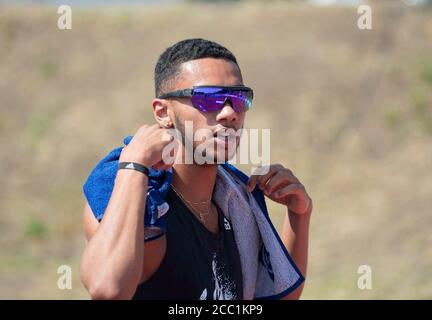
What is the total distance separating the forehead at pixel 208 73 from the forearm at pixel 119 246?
0.66 metres

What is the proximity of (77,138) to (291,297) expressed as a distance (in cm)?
1416

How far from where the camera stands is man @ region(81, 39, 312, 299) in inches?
104

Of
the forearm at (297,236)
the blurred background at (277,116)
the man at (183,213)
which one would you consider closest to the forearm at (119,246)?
the man at (183,213)

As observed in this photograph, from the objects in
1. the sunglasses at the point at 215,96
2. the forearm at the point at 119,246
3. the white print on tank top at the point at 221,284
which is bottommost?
the white print on tank top at the point at 221,284

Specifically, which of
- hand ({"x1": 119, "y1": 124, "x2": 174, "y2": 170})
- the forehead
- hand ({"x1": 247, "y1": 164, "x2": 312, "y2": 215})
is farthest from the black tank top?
the forehead

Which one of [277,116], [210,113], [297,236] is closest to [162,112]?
[210,113]

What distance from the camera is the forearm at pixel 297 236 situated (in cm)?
364

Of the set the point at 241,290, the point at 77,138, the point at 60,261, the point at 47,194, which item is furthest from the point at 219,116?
the point at 77,138

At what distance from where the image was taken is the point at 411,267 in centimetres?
1094

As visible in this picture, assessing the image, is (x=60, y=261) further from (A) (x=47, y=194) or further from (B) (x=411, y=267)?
(B) (x=411, y=267)

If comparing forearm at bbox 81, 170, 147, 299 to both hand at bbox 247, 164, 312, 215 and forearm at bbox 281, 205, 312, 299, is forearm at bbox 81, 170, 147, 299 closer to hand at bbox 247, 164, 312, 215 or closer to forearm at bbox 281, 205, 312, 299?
hand at bbox 247, 164, 312, 215

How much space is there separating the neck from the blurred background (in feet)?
22.0

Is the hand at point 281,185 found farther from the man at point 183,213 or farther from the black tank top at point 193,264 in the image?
the black tank top at point 193,264

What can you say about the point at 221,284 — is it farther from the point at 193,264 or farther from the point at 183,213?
the point at 183,213
